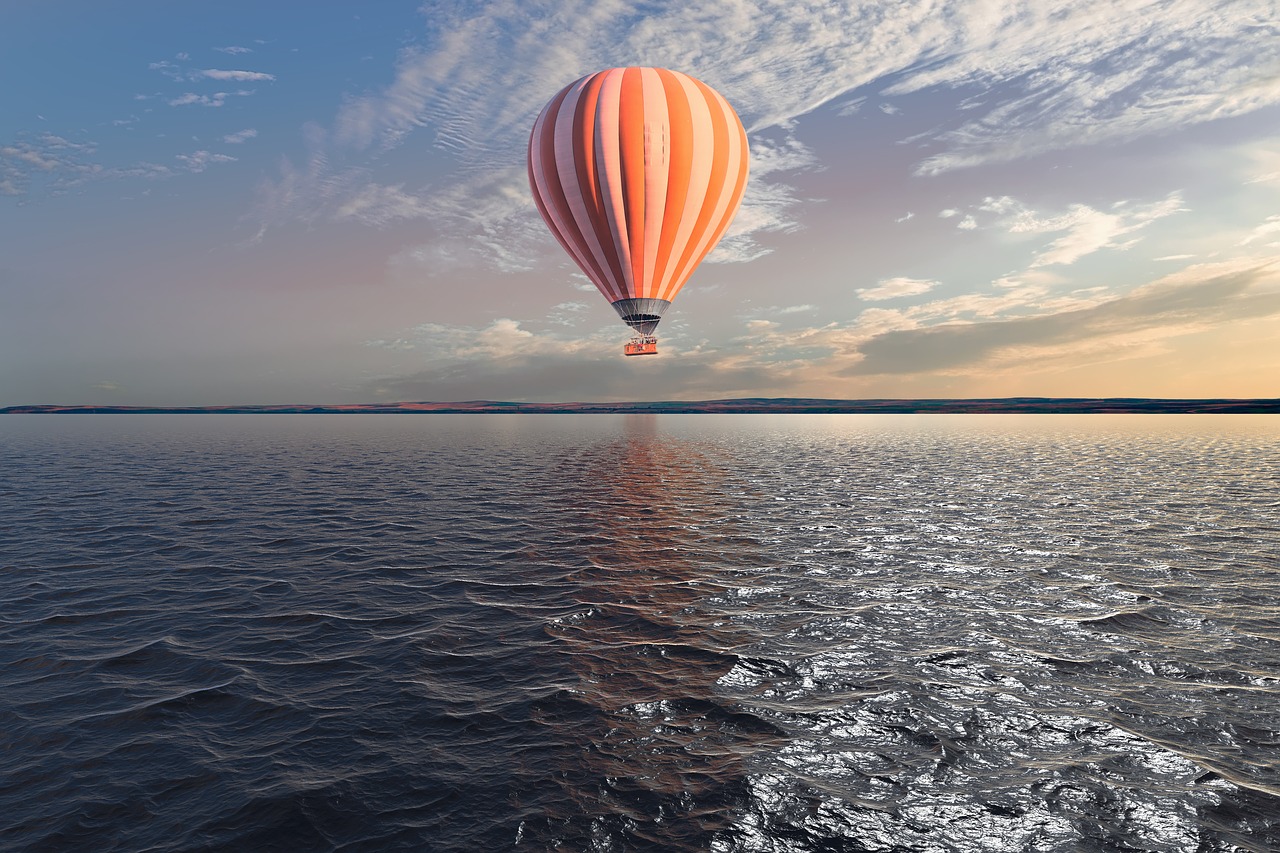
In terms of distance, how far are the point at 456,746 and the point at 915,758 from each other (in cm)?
745

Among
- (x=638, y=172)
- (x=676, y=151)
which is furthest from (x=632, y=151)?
(x=676, y=151)

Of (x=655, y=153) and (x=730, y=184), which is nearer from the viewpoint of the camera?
(x=655, y=153)

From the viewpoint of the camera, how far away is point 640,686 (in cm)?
1204

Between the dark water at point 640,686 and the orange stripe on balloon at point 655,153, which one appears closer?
the dark water at point 640,686

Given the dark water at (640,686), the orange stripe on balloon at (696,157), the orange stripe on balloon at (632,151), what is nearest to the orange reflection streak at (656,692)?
the dark water at (640,686)

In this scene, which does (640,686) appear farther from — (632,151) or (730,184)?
(730,184)

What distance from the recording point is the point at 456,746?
9797 mm

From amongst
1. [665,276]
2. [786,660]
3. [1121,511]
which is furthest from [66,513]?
[1121,511]

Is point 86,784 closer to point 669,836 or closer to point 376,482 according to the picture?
point 669,836

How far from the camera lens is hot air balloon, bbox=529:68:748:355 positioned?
5334cm

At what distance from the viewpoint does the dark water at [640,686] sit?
324 inches

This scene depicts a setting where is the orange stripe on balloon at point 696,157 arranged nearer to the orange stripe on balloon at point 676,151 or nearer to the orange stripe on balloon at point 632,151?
the orange stripe on balloon at point 676,151

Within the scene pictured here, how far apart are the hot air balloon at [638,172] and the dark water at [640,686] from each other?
3565cm

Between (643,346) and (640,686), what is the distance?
55093 mm
